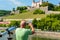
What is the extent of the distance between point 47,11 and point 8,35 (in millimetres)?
49838

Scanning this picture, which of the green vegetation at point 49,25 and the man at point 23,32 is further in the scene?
the green vegetation at point 49,25

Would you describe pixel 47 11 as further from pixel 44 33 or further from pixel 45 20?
pixel 44 33

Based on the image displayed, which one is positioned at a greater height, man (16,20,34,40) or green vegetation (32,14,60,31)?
man (16,20,34,40)

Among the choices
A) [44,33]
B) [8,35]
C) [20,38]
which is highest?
[20,38]

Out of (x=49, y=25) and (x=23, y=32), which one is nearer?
(x=23, y=32)

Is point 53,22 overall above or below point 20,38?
below

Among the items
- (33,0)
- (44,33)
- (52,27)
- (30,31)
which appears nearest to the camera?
(30,31)

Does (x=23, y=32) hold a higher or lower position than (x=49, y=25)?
higher

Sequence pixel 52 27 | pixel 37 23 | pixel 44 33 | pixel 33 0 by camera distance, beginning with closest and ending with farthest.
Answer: pixel 44 33, pixel 52 27, pixel 37 23, pixel 33 0

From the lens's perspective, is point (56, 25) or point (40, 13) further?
point (40, 13)

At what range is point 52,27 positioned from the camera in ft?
138

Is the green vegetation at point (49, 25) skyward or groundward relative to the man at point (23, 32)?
groundward

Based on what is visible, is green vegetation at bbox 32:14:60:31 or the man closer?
the man

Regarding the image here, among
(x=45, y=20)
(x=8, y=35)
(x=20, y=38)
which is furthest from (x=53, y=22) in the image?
(x=20, y=38)
